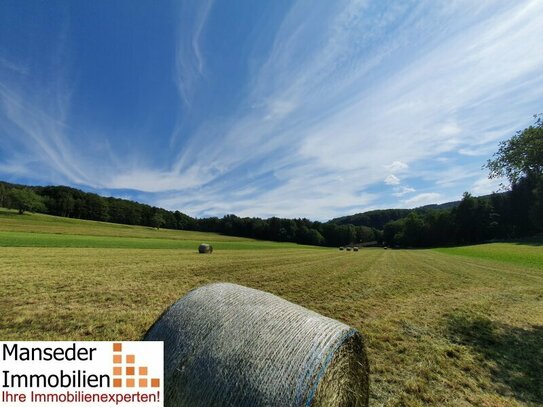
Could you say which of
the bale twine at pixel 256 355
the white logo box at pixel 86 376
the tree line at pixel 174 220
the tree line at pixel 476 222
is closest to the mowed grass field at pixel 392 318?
the bale twine at pixel 256 355

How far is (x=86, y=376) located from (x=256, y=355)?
240 centimetres

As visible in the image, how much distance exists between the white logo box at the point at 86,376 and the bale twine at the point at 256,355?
24 cm

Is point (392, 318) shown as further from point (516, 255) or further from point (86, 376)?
point (516, 255)

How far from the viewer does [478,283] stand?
15.9 m

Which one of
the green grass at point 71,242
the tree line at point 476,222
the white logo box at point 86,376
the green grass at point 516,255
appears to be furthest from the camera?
the tree line at point 476,222

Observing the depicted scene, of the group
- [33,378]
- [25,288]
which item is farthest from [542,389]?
[25,288]

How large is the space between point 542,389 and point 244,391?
5.51 metres

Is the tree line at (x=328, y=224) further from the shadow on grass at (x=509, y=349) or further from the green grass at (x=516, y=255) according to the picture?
the shadow on grass at (x=509, y=349)

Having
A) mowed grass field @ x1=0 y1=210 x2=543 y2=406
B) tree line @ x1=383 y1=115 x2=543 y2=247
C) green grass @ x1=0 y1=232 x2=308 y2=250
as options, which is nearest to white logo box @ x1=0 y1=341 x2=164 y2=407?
mowed grass field @ x1=0 y1=210 x2=543 y2=406

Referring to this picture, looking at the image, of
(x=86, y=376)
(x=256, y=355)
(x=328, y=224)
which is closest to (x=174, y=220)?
(x=328, y=224)

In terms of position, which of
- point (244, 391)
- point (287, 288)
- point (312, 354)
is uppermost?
point (312, 354)

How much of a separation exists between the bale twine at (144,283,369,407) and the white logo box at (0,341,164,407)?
243 millimetres

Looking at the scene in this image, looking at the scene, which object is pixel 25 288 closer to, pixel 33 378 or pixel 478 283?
pixel 33 378

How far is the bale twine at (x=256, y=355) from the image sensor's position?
2582mm
